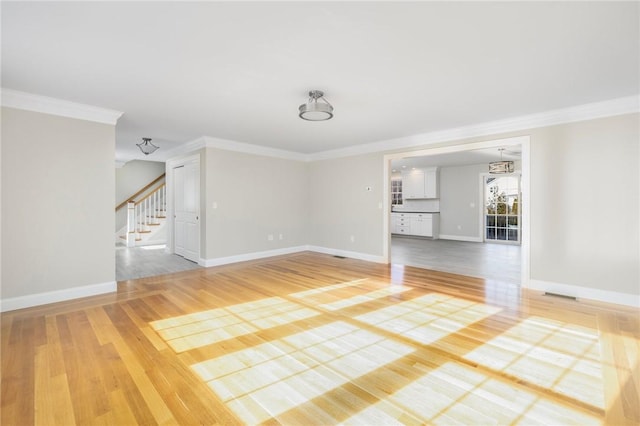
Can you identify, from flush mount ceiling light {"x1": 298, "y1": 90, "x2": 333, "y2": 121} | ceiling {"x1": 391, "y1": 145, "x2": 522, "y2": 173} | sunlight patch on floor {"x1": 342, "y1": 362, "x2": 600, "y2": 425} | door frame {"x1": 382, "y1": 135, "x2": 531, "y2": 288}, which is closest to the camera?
sunlight patch on floor {"x1": 342, "y1": 362, "x2": 600, "y2": 425}

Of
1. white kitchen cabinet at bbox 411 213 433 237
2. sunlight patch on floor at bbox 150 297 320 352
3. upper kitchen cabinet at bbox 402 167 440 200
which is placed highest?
upper kitchen cabinet at bbox 402 167 440 200

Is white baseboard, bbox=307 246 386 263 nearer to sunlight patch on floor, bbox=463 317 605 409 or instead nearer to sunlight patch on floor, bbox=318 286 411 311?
sunlight patch on floor, bbox=318 286 411 311

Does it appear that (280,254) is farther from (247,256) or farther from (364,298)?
(364,298)

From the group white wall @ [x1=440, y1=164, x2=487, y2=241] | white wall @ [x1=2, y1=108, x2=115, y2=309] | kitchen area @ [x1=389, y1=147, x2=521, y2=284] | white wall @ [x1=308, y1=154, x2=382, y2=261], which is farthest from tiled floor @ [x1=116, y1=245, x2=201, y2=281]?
white wall @ [x1=440, y1=164, x2=487, y2=241]

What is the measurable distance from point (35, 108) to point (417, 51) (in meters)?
4.39

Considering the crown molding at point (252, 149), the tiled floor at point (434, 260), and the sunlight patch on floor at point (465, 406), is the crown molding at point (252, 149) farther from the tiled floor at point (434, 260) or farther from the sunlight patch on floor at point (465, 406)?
the sunlight patch on floor at point (465, 406)

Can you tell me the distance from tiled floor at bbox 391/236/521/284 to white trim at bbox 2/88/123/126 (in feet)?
18.3

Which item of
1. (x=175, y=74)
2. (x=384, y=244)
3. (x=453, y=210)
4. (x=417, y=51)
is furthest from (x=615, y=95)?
(x=453, y=210)

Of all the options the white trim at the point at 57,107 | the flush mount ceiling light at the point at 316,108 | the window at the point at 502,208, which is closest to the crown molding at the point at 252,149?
the white trim at the point at 57,107

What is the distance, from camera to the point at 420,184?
34.0ft

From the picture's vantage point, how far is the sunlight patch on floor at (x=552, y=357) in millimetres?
1997

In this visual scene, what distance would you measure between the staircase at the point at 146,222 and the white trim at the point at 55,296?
4568 mm

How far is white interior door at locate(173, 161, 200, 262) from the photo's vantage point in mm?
6094

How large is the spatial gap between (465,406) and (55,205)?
4819 mm
